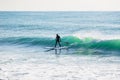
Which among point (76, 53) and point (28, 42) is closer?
point (76, 53)

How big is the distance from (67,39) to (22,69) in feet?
60.3

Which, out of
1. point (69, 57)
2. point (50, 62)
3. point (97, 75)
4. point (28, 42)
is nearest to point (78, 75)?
point (97, 75)

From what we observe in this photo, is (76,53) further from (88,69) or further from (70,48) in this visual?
(88,69)

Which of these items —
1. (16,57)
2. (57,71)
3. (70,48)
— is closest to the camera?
(57,71)

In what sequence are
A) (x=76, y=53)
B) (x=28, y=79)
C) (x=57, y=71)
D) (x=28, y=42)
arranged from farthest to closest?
(x=28, y=42)
(x=76, y=53)
(x=57, y=71)
(x=28, y=79)

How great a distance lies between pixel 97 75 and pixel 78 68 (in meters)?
2.10

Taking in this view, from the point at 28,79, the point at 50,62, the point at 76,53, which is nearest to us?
the point at 28,79

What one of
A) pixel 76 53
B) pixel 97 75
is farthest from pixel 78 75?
pixel 76 53

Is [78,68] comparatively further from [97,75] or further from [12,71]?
[12,71]

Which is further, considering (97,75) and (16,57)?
(16,57)

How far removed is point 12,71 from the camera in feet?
59.7

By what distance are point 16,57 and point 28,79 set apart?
7.11 m

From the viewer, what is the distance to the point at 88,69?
1867cm

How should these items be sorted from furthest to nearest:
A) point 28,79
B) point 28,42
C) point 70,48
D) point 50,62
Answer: point 28,42 < point 70,48 < point 50,62 < point 28,79
